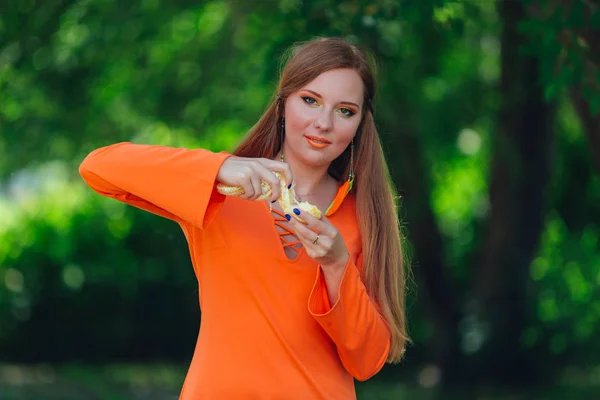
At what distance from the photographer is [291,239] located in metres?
2.77

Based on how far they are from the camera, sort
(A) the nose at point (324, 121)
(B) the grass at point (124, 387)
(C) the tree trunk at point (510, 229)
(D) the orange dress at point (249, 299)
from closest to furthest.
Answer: (D) the orange dress at point (249, 299)
(A) the nose at point (324, 121)
(C) the tree trunk at point (510, 229)
(B) the grass at point (124, 387)

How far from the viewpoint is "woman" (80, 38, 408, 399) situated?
8.23 ft

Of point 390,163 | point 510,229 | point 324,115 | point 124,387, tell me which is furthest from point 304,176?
point 124,387

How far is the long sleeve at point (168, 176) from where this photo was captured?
8.13ft

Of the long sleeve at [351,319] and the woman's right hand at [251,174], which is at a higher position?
the woman's right hand at [251,174]

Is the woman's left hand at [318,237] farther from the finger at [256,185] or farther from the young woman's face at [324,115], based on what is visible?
the young woman's face at [324,115]

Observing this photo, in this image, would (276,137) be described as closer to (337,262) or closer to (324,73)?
(324,73)

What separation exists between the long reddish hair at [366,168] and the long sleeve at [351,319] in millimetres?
99

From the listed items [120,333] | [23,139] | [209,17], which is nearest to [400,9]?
[209,17]

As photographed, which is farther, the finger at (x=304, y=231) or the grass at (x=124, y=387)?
the grass at (x=124, y=387)

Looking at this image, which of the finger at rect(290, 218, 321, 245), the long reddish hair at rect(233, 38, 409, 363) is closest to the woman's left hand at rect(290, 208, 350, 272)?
the finger at rect(290, 218, 321, 245)

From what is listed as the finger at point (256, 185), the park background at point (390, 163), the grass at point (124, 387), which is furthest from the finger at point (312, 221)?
the grass at point (124, 387)

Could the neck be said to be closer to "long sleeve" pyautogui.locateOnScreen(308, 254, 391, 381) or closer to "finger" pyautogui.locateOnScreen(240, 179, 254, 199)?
"long sleeve" pyautogui.locateOnScreen(308, 254, 391, 381)

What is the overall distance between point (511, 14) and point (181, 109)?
2.91m
